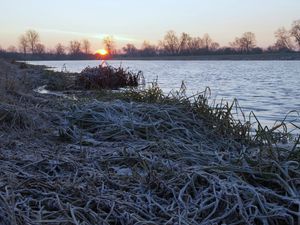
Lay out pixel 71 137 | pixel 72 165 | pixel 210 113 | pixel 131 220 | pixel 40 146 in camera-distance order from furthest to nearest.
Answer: pixel 210 113 < pixel 71 137 < pixel 40 146 < pixel 72 165 < pixel 131 220

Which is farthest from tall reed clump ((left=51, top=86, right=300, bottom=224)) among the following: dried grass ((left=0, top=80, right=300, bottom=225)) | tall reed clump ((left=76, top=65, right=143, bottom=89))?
tall reed clump ((left=76, top=65, right=143, bottom=89))

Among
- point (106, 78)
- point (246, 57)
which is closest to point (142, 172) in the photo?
point (106, 78)

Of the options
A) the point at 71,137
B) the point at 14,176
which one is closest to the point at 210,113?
the point at 71,137

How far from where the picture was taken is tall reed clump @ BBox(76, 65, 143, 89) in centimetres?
1736

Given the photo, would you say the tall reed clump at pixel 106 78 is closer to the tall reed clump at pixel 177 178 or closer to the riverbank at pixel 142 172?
the riverbank at pixel 142 172

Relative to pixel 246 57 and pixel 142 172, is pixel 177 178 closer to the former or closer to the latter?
pixel 142 172

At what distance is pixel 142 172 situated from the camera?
13.6ft

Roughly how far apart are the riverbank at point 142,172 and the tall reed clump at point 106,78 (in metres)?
10.9

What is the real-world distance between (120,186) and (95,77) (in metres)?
14.5

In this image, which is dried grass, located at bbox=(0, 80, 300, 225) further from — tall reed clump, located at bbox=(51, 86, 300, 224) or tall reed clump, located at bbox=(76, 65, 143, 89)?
tall reed clump, located at bbox=(76, 65, 143, 89)

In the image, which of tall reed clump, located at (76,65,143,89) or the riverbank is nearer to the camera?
the riverbank

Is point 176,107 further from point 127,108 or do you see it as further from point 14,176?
point 14,176

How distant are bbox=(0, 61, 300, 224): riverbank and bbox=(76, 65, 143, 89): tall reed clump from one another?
10.9 metres

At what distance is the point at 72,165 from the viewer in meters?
4.23
